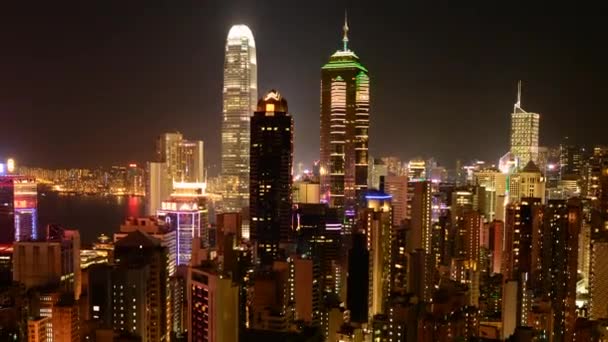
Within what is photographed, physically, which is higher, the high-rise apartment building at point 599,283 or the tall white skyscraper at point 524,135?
the tall white skyscraper at point 524,135

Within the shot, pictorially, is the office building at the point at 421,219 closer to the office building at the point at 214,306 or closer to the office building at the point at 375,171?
the office building at the point at 375,171

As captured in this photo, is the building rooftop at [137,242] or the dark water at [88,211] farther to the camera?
the dark water at [88,211]

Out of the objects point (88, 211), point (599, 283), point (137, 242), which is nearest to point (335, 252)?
point (137, 242)

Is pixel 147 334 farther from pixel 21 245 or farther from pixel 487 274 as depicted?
pixel 487 274

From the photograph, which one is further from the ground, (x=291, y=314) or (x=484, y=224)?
(x=484, y=224)

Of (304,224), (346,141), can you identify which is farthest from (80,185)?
(304,224)

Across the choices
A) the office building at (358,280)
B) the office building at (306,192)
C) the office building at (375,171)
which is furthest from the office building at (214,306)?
the office building at (375,171)

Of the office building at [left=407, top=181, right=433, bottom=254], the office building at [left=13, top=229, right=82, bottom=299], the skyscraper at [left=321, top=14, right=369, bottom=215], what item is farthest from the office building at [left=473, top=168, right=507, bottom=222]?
the office building at [left=13, top=229, right=82, bottom=299]

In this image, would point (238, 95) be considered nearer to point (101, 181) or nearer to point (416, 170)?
point (101, 181)
